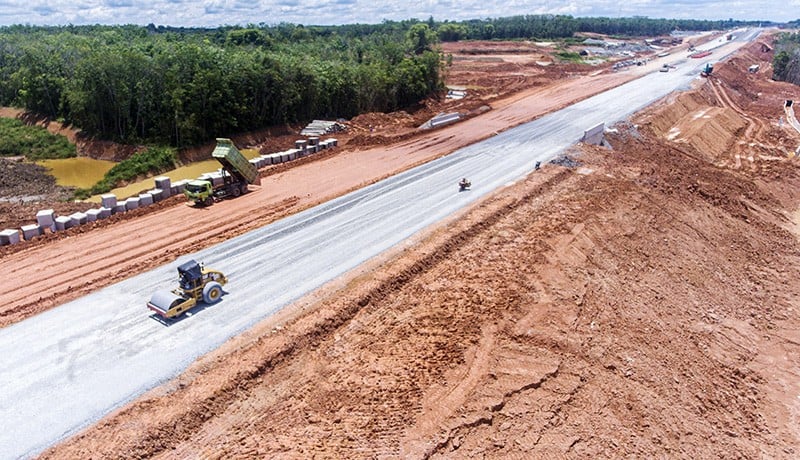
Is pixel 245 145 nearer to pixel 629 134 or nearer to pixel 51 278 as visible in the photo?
pixel 51 278

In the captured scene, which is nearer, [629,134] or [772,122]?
[629,134]

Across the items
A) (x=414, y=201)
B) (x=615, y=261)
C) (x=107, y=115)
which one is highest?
(x=107, y=115)

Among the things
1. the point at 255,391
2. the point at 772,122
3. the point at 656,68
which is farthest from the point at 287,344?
the point at 656,68

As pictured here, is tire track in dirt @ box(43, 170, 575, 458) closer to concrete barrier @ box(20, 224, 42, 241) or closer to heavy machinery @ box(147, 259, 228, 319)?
heavy machinery @ box(147, 259, 228, 319)

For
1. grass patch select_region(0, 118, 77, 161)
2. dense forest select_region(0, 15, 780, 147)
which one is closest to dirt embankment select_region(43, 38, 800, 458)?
dense forest select_region(0, 15, 780, 147)

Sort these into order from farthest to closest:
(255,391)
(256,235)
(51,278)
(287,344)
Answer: (256,235), (51,278), (287,344), (255,391)

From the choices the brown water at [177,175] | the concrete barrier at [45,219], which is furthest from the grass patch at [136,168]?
the concrete barrier at [45,219]
